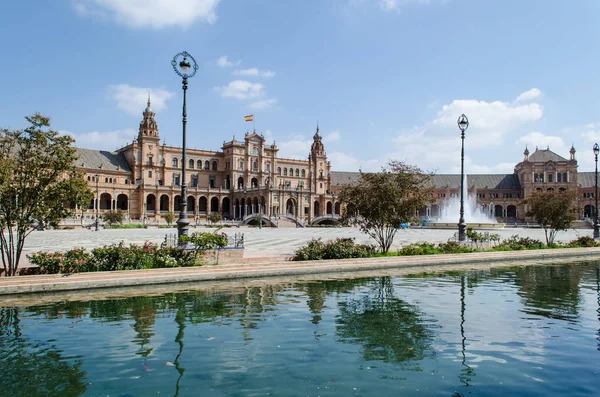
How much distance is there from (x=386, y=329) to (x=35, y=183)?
1085 centimetres

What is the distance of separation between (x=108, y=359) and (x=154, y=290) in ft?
19.3

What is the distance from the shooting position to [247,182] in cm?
9625

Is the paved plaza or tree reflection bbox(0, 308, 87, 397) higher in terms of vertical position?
the paved plaza

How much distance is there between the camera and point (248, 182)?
96438 millimetres

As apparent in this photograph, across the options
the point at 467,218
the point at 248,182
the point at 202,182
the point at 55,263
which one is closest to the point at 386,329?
the point at 55,263

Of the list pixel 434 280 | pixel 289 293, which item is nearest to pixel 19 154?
pixel 289 293

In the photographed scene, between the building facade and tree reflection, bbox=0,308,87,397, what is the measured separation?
63.6m

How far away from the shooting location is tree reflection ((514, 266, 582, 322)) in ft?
36.9

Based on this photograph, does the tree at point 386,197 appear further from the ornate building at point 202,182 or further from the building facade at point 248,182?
the ornate building at point 202,182

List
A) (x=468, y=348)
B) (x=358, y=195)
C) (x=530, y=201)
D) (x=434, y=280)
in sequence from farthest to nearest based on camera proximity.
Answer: (x=530, y=201)
(x=358, y=195)
(x=434, y=280)
(x=468, y=348)

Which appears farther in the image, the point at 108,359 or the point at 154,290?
the point at 154,290

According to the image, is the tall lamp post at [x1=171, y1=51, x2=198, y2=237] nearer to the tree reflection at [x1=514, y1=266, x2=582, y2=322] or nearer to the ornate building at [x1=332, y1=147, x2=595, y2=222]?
the tree reflection at [x1=514, y1=266, x2=582, y2=322]

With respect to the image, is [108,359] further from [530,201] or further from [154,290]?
[530,201]

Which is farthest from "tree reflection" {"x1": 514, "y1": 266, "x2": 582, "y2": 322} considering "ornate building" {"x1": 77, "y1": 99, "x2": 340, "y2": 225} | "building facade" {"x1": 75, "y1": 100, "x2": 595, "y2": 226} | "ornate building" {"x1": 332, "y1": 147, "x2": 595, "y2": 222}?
"ornate building" {"x1": 332, "y1": 147, "x2": 595, "y2": 222}
